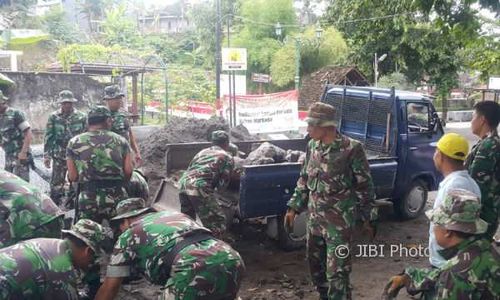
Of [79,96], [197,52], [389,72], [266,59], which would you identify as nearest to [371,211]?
[79,96]

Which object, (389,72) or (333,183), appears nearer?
(333,183)

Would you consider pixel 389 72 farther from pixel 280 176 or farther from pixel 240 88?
pixel 280 176

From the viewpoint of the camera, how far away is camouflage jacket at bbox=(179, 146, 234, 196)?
5.16m

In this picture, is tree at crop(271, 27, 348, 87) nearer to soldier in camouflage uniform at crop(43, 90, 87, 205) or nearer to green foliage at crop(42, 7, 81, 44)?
green foliage at crop(42, 7, 81, 44)

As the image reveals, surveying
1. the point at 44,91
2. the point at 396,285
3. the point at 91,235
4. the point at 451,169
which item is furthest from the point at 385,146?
the point at 44,91

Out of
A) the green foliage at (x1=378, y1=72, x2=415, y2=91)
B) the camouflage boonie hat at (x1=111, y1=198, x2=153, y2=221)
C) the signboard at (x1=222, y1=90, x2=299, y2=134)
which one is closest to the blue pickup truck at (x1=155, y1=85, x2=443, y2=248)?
the camouflage boonie hat at (x1=111, y1=198, x2=153, y2=221)

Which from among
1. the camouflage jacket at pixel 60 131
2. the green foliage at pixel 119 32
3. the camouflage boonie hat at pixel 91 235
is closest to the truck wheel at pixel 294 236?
the camouflage jacket at pixel 60 131

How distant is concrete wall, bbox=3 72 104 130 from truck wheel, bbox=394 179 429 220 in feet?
28.1

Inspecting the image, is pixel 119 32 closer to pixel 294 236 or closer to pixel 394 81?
pixel 394 81

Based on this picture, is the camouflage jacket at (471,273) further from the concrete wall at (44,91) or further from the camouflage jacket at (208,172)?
the concrete wall at (44,91)

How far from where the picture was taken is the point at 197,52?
35625mm

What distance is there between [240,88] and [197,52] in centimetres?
1744

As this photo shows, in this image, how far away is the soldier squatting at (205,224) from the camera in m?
2.58

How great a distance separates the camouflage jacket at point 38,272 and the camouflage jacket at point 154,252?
0.27 metres
